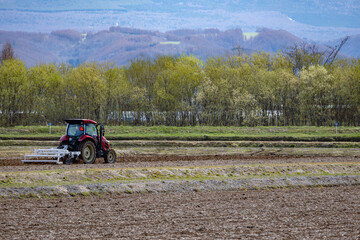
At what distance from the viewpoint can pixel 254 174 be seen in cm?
2250

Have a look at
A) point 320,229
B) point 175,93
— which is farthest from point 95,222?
point 175,93

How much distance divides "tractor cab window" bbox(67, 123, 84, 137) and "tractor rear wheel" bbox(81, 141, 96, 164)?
68 centimetres

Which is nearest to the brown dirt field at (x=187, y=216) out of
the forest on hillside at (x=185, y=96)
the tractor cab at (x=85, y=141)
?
the tractor cab at (x=85, y=141)

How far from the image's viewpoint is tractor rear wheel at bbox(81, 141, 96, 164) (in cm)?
2558

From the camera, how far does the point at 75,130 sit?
85.7ft

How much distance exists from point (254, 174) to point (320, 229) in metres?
10.1

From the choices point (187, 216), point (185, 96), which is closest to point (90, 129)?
point (187, 216)

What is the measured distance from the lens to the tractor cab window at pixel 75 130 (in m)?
26.0

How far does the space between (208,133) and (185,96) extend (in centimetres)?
1541

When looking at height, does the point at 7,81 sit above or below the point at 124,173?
above

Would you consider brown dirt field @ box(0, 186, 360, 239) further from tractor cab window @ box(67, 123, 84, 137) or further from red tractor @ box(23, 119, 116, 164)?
tractor cab window @ box(67, 123, 84, 137)

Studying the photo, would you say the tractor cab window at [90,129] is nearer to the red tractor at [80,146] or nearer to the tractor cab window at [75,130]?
the red tractor at [80,146]

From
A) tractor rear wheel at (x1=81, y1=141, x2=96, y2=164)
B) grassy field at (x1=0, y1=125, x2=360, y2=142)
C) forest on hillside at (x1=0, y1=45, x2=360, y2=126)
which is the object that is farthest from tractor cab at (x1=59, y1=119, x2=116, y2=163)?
forest on hillside at (x1=0, y1=45, x2=360, y2=126)

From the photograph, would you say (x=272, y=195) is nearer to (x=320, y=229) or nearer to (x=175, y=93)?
(x=320, y=229)
